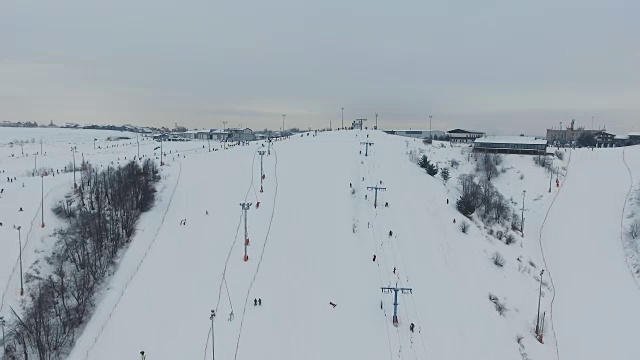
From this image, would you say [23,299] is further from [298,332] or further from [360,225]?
[360,225]

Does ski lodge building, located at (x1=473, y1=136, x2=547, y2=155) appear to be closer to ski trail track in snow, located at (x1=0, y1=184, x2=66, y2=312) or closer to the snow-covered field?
the snow-covered field

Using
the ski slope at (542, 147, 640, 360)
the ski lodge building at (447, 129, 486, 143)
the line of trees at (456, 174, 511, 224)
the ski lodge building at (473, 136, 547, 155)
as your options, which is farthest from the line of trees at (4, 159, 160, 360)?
the ski lodge building at (447, 129, 486, 143)

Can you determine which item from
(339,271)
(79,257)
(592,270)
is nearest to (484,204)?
(592,270)

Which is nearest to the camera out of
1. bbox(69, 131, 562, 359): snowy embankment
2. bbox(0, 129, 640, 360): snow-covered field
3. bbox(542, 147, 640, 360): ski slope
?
bbox(69, 131, 562, 359): snowy embankment

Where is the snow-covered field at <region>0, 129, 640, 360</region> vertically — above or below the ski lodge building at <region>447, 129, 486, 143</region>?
below

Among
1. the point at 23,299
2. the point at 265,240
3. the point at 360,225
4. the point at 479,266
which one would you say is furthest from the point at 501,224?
the point at 23,299

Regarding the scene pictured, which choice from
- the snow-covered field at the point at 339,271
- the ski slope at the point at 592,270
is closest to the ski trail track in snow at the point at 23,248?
the snow-covered field at the point at 339,271

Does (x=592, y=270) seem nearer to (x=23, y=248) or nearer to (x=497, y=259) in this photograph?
(x=497, y=259)
